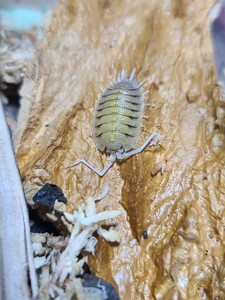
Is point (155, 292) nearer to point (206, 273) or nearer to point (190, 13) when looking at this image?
point (206, 273)

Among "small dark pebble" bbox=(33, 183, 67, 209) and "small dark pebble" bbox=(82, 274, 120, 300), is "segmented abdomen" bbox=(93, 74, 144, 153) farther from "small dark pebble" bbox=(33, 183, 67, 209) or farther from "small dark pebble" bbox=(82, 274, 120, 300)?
"small dark pebble" bbox=(82, 274, 120, 300)

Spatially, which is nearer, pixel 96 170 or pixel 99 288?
pixel 99 288

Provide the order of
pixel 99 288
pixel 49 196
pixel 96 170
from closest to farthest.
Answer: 1. pixel 99 288
2. pixel 49 196
3. pixel 96 170

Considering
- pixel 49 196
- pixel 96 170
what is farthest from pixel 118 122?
pixel 49 196

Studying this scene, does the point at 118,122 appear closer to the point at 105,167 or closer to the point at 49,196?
the point at 105,167

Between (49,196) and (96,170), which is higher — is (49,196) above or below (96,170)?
below

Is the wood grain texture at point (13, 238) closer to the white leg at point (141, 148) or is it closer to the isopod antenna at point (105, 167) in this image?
the isopod antenna at point (105, 167)
